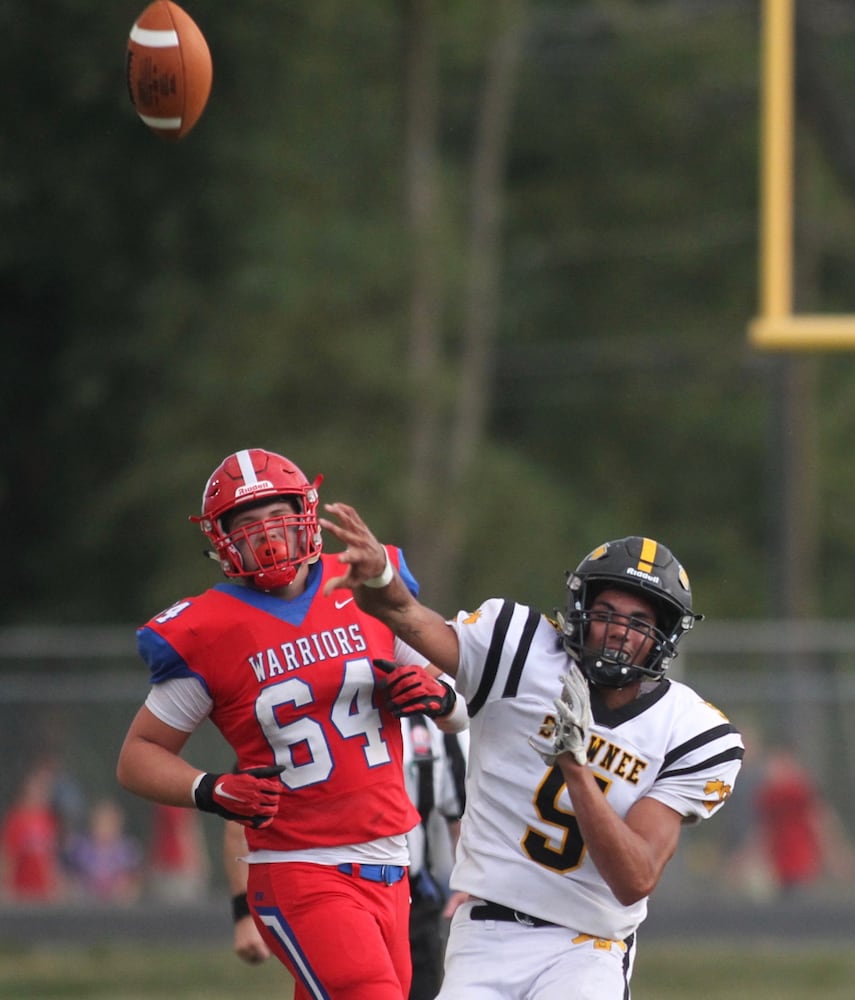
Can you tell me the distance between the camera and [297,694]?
5.18m

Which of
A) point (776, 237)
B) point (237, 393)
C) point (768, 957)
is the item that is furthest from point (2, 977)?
point (237, 393)

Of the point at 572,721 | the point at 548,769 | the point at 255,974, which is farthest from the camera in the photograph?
the point at 255,974

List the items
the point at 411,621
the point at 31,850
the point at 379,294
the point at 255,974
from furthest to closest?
1. the point at 379,294
2. the point at 31,850
3. the point at 255,974
4. the point at 411,621

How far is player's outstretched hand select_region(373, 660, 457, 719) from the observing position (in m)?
5.07

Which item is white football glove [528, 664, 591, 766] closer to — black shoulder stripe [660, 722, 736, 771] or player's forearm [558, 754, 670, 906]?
player's forearm [558, 754, 670, 906]

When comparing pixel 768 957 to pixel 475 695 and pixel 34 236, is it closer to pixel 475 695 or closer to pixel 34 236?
pixel 475 695

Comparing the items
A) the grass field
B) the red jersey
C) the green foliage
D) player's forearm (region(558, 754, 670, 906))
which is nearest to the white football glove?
player's forearm (region(558, 754, 670, 906))

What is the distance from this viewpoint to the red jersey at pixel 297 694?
17.0 ft

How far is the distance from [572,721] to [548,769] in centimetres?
48

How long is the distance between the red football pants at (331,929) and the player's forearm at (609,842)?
0.73 metres

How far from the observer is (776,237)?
9.66 meters

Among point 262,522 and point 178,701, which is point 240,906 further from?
point 262,522

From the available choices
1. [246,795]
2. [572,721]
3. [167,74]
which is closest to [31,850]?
[167,74]

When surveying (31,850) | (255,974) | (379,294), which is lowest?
(255,974)
